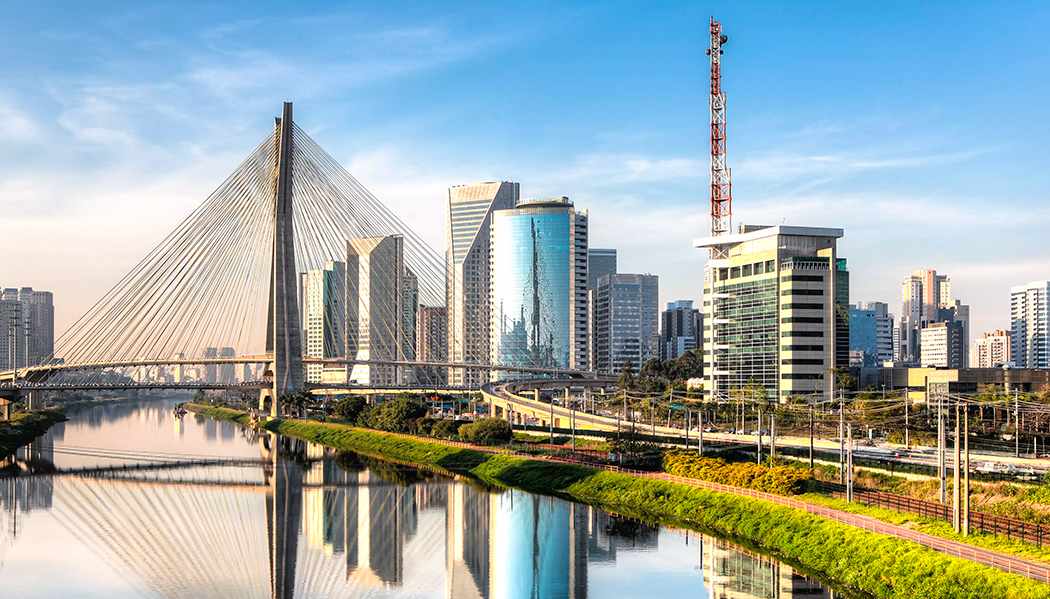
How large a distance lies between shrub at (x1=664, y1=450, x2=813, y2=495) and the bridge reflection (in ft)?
16.8

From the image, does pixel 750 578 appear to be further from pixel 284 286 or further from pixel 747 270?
pixel 284 286

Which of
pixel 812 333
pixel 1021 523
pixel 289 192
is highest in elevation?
pixel 289 192

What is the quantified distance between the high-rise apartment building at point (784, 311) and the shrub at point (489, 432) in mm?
27032

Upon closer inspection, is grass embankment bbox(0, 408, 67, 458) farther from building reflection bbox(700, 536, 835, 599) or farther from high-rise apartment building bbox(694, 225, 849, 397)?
building reflection bbox(700, 536, 835, 599)

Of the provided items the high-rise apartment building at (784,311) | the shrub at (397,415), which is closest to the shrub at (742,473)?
the high-rise apartment building at (784,311)

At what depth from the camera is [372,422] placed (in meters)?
111

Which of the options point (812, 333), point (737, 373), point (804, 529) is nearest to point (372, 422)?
point (737, 373)

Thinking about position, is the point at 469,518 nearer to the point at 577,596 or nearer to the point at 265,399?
the point at 577,596

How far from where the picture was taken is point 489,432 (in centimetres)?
8894

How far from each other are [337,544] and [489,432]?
3653 centimetres

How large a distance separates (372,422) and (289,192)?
27.3 m

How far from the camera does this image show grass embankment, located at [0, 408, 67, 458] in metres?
103

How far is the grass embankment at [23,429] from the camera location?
10347 cm

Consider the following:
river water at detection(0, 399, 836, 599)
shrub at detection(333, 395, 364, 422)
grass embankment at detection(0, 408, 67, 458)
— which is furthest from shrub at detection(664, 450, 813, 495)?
grass embankment at detection(0, 408, 67, 458)
